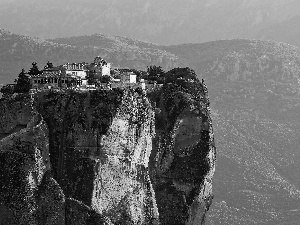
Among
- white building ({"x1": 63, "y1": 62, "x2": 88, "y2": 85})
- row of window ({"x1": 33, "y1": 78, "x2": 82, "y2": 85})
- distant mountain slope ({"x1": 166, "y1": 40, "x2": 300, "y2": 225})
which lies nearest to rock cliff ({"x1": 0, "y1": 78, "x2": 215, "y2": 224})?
row of window ({"x1": 33, "y1": 78, "x2": 82, "y2": 85})

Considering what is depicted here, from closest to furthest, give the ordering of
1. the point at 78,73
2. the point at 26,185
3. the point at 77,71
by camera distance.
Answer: the point at 26,185 < the point at 78,73 < the point at 77,71

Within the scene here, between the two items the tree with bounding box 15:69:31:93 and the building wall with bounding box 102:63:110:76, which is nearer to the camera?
the tree with bounding box 15:69:31:93

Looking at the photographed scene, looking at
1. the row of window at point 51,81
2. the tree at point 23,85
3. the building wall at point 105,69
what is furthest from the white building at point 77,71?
the tree at point 23,85

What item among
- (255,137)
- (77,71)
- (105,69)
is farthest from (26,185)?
(255,137)

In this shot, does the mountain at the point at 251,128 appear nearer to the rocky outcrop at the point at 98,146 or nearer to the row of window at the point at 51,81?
the row of window at the point at 51,81

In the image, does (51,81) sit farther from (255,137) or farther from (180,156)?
(255,137)

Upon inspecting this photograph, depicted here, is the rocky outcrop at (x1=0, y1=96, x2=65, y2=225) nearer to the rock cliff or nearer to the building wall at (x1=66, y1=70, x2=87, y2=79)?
the rock cliff

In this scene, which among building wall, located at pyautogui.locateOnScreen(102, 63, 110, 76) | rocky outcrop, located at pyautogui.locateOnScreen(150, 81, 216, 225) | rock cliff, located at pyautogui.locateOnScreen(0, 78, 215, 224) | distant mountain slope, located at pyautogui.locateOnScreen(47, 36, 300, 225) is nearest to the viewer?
rock cliff, located at pyautogui.locateOnScreen(0, 78, 215, 224)
